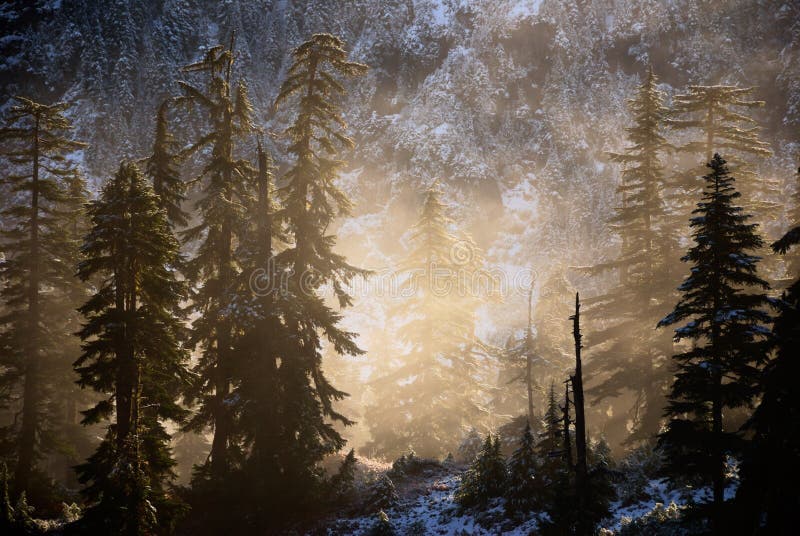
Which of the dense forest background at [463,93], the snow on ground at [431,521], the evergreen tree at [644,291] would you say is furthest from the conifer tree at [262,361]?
the dense forest background at [463,93]

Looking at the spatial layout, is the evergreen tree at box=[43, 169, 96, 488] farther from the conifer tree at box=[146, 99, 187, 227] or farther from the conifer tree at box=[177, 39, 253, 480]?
the conifer tree at box=[177, 39, 253, 480]

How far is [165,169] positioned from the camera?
18.1 meters

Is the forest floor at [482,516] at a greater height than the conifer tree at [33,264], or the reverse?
the conifer tree at [33,264]

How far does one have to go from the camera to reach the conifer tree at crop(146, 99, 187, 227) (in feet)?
58.7

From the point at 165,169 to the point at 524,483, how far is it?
1746 cm

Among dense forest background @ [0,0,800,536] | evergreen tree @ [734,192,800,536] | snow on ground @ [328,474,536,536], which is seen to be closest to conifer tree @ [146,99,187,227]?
snow on ground @ [328,474,536,536]

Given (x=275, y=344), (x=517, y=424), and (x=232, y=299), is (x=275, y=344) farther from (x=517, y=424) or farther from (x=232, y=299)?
(x=517, y=424)

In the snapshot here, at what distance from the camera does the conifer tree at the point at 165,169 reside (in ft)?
58.7

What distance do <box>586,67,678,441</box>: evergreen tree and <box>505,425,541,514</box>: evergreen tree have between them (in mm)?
8712

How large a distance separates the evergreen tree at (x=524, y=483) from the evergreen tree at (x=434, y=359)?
14048mm

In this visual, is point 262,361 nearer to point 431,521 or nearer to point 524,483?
point 431,521

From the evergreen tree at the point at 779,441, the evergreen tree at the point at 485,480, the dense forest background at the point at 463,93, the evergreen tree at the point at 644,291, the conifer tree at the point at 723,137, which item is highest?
the dense forest background at the point at 463,93

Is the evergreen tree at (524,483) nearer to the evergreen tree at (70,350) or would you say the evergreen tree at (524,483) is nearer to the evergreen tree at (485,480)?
the evergreen tree at (485,480)

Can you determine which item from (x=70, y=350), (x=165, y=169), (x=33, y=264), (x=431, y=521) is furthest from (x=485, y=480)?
(x=70, y=350)
